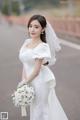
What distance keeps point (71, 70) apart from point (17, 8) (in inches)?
3567

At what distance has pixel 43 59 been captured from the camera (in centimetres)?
583

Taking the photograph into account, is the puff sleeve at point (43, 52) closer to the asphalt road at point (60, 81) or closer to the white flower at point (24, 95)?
the white flower at point (24, 95)

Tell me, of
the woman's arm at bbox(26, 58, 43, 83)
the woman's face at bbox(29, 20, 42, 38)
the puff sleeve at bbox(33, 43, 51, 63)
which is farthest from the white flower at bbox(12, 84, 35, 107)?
the woman's face at bbox(29, 20, 42, 38)

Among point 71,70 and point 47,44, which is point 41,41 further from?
point 71,70

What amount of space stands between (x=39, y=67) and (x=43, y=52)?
7.0 inches

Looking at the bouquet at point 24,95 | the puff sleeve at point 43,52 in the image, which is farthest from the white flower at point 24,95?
the puff sleeve at point 43,52

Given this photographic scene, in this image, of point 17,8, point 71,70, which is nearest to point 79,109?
point 71,70

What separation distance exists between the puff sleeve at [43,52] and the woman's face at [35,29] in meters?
0.14

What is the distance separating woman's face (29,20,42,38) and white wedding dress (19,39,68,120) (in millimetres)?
121

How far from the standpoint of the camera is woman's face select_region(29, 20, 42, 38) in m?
5.84

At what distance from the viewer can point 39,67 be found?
5785 millimetres

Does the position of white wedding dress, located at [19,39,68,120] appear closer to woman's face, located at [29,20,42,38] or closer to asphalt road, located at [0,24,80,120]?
woman's face, located at [29,20,42,38]

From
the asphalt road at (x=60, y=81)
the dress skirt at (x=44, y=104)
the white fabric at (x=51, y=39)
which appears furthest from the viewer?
the asphalt road at (x=60, y=81)

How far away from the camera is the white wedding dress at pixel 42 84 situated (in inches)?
229
